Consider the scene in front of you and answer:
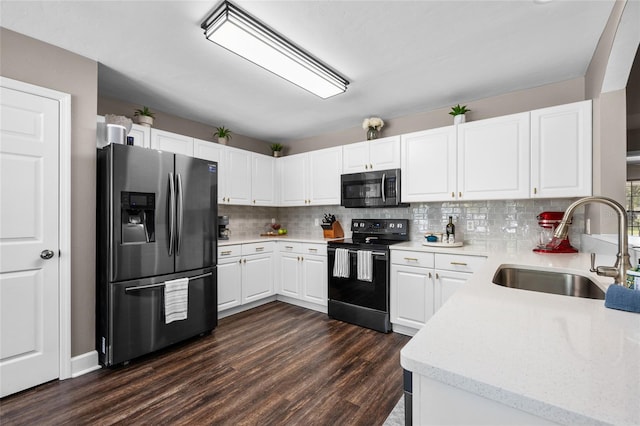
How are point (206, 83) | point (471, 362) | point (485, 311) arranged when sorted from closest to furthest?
point (471, 362) → point (485, 311) → point (206, 83)

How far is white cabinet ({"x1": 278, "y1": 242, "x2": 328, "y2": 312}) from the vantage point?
11.6 ft

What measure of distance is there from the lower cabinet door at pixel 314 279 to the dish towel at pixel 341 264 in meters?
0.27

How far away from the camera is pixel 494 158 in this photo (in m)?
2.69

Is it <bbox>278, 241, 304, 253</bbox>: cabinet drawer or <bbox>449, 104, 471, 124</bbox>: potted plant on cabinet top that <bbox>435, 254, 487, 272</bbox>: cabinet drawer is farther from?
<bbox>278, 241, 304, 253</bbox>: cabinet drawer

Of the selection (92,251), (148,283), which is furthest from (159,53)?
(148,283)

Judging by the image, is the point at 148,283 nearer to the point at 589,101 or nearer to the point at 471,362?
the point at 471,362

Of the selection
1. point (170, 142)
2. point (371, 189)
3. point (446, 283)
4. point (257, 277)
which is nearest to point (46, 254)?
point (170, 142)

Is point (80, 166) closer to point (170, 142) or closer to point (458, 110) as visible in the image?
point (170, 142)

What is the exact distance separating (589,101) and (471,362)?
108 inches

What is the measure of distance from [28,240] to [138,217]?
667mm

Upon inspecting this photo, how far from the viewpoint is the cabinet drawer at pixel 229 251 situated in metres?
3.26

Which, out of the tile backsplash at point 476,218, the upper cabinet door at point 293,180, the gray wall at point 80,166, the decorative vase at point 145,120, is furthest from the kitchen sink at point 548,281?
the decorative vase at point 145,120

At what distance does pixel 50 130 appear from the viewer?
82.4 inches

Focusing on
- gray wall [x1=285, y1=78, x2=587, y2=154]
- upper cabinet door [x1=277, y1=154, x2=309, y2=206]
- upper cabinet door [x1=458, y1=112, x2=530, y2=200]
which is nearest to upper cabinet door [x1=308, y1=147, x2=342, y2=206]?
upper cabinet door [x1=277, y1=154, x2=309, y2=206]
